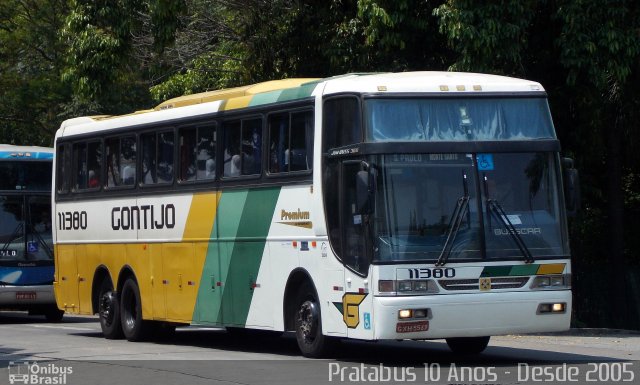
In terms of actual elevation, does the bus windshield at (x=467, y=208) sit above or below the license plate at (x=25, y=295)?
above

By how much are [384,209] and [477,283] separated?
1.34 m

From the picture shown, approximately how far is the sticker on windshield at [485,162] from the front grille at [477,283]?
4.17 feet

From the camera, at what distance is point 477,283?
13.8 metres

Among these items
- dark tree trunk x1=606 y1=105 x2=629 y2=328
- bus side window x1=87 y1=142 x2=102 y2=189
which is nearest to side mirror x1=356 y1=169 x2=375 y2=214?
bus side window x1=87 y1=142 x2=102 y2=189

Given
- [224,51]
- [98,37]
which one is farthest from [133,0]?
[224,51]

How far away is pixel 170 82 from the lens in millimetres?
27828

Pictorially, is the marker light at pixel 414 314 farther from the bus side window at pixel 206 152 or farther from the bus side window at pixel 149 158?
the bus side window at pixel 149 158

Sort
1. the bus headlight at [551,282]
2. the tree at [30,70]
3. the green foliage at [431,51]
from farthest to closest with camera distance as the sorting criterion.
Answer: the tree at [30,70]
the green foliage at [431,51]
the bus headlight at [551,282]

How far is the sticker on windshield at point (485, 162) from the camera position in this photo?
46.3 ft

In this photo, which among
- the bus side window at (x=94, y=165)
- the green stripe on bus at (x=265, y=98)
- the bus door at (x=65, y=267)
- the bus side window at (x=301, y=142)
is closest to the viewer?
the bus side window at (x=301, y=142)

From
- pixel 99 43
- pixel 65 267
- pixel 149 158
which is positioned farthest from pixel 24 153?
pixel 149 158

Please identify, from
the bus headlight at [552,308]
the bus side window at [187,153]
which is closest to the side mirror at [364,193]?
the bus headlight at [552,308]

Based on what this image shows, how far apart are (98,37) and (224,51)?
15.6 feet

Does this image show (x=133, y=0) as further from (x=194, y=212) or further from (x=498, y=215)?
(x=498, y=215)
